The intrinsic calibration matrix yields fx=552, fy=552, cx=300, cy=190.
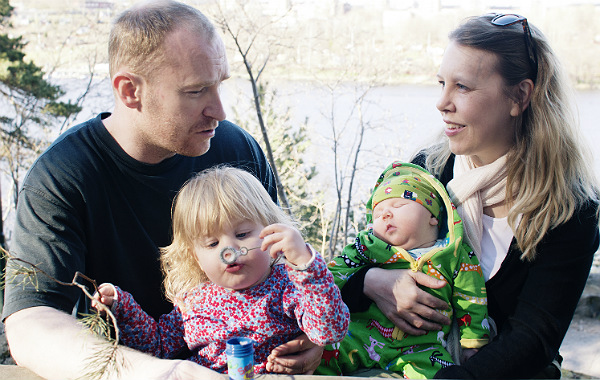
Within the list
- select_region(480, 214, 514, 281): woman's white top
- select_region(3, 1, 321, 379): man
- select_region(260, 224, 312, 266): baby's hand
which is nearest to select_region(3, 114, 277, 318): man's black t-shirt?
select_region(3, 1, 321, 379): man

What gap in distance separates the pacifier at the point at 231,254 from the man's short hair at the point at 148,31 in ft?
2.90

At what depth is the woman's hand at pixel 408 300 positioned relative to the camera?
2.23 meters

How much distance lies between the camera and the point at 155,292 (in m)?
2.42

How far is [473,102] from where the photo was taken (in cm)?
240

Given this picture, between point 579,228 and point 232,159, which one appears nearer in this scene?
point 579,228

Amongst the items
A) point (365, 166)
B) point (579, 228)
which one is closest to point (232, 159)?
point (579, 228)

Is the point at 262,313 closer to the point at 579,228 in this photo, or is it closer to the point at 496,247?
the point at 496,247

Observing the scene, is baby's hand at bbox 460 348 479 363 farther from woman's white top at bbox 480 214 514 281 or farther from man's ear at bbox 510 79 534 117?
man's ear at bbox 510 79 534 117

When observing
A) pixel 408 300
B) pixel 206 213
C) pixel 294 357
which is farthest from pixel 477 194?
pixel 206 213

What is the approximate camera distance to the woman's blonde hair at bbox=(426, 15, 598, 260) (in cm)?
232

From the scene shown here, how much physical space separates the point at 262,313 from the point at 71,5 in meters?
12.6

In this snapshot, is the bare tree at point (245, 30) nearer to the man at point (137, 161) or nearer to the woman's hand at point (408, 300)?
the man at point (137, 161)

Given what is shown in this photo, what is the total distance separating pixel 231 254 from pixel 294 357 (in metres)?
0.46

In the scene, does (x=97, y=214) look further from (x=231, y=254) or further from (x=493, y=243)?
(x=493, y=243)
